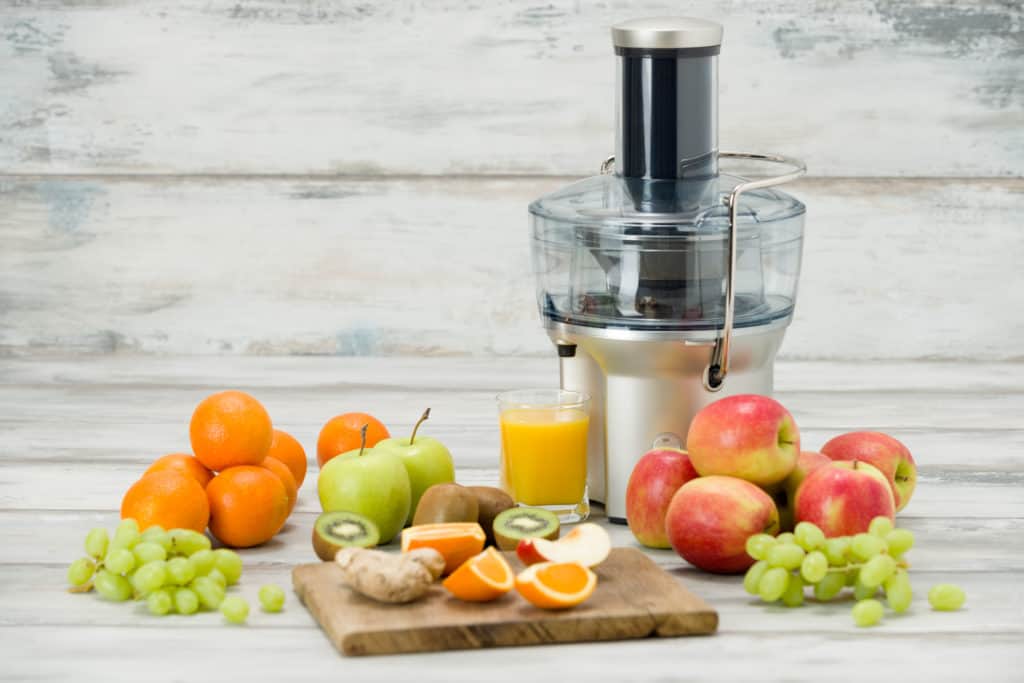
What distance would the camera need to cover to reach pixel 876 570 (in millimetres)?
1290

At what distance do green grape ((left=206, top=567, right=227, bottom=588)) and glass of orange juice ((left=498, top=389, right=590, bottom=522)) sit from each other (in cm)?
38

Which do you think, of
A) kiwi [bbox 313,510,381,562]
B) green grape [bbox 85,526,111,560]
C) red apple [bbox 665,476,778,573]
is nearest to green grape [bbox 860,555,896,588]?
red apple [bbox 665,476,778,573]

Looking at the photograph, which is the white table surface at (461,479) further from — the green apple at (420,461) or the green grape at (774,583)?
the green apple at (420,461)

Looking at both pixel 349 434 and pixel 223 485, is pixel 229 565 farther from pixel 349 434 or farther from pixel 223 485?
pixel 349 434

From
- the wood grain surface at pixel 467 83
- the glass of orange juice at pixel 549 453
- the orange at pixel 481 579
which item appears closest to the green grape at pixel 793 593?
the orange at pixel 481 579

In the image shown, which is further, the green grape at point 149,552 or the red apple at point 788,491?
the red apple at point 788,491

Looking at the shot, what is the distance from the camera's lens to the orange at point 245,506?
1.51 m

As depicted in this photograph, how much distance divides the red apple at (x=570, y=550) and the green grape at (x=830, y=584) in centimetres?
19

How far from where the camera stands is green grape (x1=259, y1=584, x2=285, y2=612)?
52.4 inches

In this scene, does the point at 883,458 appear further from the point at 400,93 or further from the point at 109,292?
the point at 109,292

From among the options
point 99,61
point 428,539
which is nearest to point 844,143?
point 99,61

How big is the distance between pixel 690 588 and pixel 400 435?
74 centimetres

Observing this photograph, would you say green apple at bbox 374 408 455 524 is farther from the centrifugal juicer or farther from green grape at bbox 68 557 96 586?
green grape at bbox 68 557 96 586

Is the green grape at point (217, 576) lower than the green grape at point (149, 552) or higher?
lower
